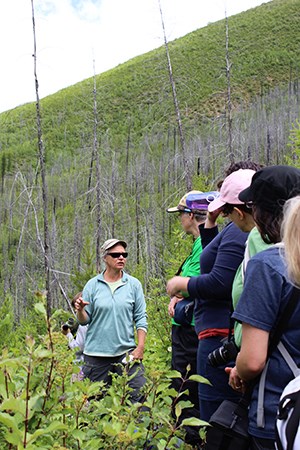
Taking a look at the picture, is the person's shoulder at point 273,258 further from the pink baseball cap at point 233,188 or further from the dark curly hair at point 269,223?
the pink baseball cap at point 233,188

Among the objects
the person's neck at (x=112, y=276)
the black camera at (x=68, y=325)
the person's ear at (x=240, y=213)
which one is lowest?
the black camera at (x=68, y=325)

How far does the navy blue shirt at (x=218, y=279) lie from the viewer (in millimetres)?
2475

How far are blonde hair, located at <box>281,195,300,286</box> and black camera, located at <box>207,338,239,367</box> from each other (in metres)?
0.72

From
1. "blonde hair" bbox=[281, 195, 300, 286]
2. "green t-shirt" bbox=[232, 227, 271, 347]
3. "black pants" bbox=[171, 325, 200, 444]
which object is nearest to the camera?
"blonde hair" bbox=[281, 195, 300, 286]

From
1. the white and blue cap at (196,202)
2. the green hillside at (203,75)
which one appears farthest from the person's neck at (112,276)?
the green hillside at (203,75)

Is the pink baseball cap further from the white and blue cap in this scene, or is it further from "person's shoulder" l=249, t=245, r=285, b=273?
the white and blue cap

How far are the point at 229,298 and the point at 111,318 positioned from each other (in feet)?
5.99

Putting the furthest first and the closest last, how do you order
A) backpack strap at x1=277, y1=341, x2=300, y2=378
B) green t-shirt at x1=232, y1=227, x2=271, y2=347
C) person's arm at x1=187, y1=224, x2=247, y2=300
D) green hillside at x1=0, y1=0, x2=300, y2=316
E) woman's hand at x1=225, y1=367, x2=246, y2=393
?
green hillside at x1=0, y1=0, x2=300, y2=316
person's arm at x1=187, y1=224, x2=247, y2=300
green t-shirt at x1=232, y1=227, x2=271, y2=347
woman's hand at x1=225, y1=367, x2=246, y2=393
backpack strap at x1=277, y1=341, x2=300, y2=378

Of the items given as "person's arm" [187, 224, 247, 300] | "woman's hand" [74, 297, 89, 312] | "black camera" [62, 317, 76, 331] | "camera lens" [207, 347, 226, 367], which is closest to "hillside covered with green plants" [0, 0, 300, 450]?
"black camera" [62, 317, 76, 331]

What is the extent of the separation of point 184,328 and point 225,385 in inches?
32.4

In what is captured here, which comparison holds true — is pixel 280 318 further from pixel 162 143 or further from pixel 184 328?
pixel 162 143

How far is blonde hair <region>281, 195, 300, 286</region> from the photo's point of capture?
1.47 meters

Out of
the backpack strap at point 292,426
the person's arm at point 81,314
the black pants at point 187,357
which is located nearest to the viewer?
the backpack strap at point 292,426

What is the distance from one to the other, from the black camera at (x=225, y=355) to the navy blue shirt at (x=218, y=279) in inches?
10.6
